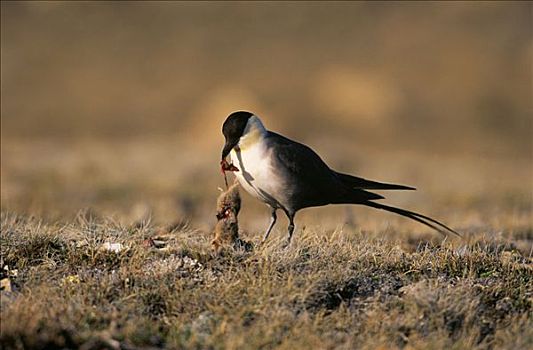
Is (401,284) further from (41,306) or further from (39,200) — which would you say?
(39,200)

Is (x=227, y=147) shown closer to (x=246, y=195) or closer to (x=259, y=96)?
(x=246, y=195)

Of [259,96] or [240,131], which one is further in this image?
[259,96]

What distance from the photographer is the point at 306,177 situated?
19.9 feet

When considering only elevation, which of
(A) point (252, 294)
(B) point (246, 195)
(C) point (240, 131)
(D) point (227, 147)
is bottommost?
(B) point (246, 195)

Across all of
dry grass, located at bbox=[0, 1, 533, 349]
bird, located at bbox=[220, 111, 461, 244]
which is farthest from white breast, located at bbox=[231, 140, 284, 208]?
dry grass, located at bbox=[0, 1, 533, 349]

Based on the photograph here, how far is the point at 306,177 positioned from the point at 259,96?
31.7 metres

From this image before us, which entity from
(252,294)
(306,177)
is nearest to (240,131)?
(306,177)

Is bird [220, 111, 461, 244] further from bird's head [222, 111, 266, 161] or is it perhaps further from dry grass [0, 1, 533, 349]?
dry grass [0, 1, 533, 349]

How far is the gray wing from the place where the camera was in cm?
595

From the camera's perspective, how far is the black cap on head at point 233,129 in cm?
593

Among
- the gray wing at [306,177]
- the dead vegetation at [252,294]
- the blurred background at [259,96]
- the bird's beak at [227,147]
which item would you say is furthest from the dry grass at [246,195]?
the bird's beak at [227,147]

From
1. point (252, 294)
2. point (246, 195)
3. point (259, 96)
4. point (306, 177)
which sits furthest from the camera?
point (259, 96)

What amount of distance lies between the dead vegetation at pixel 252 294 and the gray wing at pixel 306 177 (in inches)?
10.7

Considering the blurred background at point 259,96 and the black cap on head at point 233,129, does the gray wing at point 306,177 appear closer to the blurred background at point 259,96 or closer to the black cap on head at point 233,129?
the black cap on head at point 233,129
